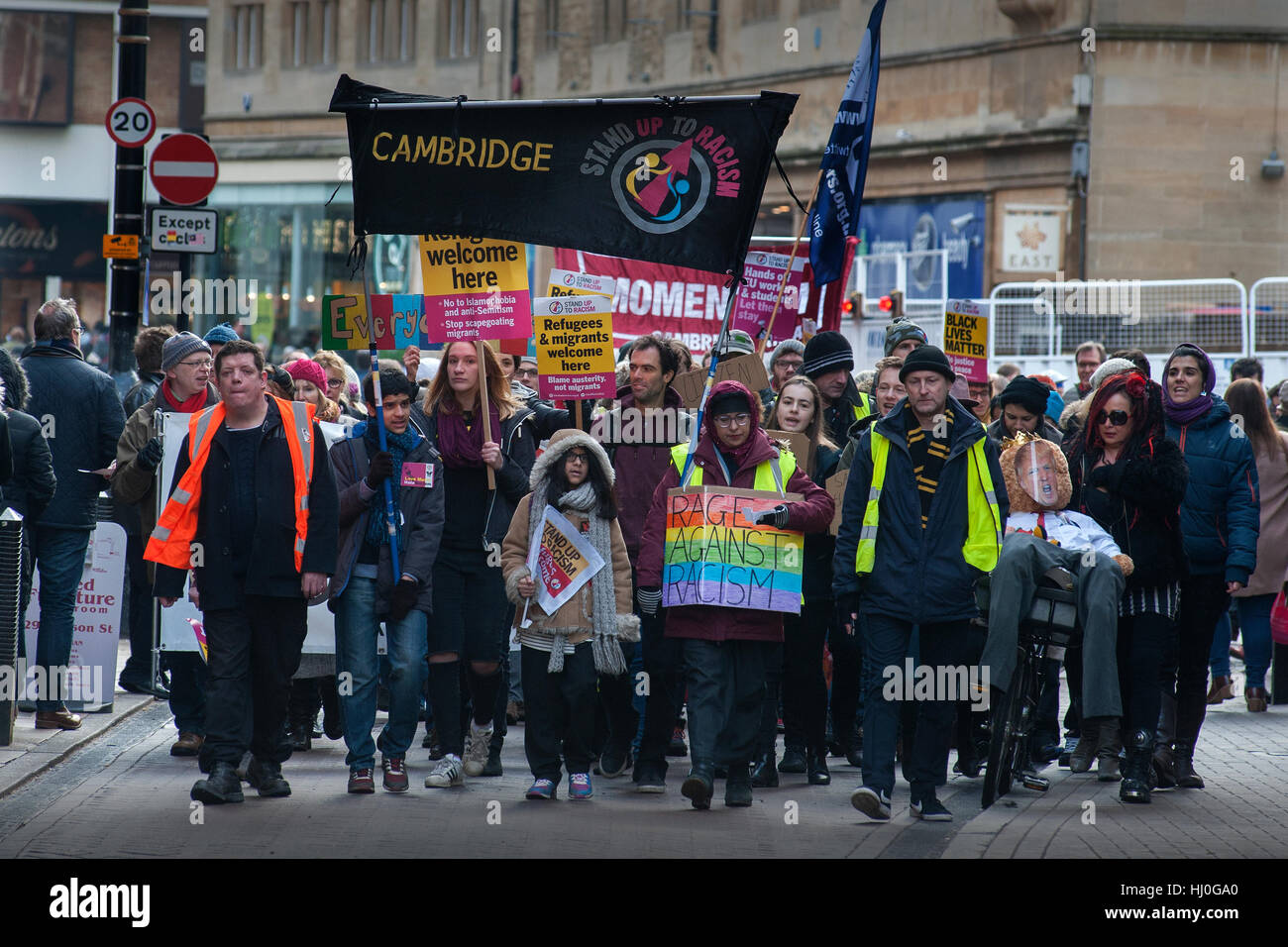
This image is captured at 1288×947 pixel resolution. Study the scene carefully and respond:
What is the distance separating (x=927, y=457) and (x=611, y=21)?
35318 millimetres

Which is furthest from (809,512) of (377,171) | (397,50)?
(397,50)

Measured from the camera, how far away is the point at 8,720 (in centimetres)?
995

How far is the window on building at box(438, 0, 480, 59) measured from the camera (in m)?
47.0

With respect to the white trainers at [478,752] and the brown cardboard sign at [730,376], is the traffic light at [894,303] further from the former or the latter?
the white trainers at [478,752]

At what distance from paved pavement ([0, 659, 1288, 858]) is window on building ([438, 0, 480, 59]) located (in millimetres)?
38782

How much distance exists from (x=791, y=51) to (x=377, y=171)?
27.8m

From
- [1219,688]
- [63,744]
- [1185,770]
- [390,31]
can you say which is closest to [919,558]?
[1185,770]

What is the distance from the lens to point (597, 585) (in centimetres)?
911

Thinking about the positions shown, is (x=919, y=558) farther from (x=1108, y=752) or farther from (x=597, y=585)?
(x=1108, y=752)

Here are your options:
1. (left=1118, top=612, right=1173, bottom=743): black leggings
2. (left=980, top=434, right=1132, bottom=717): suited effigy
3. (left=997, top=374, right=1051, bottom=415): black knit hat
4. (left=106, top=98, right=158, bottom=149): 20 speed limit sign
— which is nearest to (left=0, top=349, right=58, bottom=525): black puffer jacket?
(left=106, top=98, right=158, bottom=149): 20 speed limit sign

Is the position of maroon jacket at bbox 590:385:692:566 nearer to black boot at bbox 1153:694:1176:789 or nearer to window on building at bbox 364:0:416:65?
black boot at bbox 1153:694:1176:789

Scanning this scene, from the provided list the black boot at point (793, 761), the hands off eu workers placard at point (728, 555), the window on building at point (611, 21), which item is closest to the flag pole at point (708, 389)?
the hands off eu workers placard at point (728, 555)

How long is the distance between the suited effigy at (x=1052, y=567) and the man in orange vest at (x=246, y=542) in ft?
10.2
